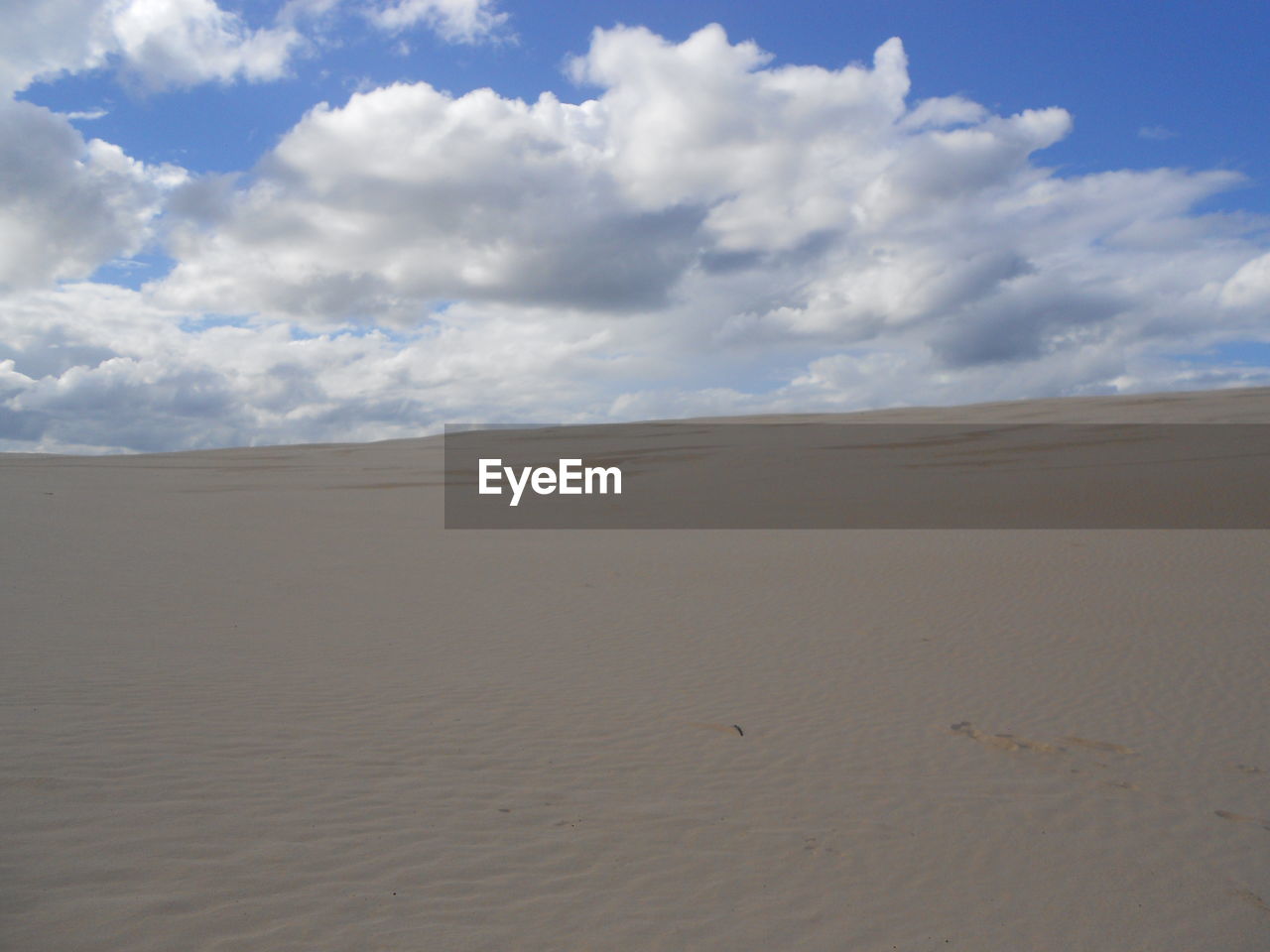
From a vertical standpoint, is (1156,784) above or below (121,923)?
below

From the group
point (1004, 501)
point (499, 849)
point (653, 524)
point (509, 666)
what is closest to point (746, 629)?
point (509, 666)

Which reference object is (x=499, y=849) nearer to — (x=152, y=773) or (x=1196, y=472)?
(x=152, y=773)

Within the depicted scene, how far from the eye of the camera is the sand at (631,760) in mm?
4359

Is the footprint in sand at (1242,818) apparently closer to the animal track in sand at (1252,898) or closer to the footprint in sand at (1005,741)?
the animal track in sand at (1252,898)

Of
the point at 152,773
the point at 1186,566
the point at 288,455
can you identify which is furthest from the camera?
the point at 288,455

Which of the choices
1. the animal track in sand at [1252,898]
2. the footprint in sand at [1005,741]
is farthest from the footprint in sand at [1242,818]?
the footprint in sand at [1005,741]

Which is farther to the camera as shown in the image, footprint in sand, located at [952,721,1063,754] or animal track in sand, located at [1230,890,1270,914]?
footprint in sand, located at [952,721,1063,754]

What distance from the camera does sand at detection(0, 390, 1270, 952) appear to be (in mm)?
4359

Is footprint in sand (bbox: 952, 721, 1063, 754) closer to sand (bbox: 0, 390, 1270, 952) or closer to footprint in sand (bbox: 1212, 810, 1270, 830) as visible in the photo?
sand (bbox: 0, 390, 1270, 952)

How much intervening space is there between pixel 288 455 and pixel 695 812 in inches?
2064

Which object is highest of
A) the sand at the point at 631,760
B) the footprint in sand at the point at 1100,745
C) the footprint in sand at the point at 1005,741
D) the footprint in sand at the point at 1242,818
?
the sand at the point at 631,760

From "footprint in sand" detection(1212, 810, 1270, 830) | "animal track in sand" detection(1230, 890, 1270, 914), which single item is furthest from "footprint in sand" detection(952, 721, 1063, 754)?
"animal track in sand" detection(1230, 890, 1270, 914)

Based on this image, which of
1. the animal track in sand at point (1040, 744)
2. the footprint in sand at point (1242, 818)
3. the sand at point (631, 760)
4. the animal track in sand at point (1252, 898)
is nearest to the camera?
the sand at point (631, 760)

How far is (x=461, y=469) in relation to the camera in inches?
1551
